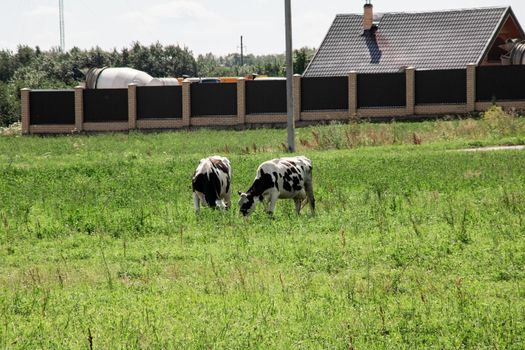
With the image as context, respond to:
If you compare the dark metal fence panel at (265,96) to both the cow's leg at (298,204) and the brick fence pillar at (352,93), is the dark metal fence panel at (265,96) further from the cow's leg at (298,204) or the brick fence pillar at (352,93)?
the cow's leg at (298,204)

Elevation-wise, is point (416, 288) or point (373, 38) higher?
point (373, 38)

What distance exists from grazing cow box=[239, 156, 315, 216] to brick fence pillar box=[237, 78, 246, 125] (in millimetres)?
29799

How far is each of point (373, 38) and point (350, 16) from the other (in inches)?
→ 99.0

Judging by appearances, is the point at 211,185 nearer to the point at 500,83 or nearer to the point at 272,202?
the point at 272,202

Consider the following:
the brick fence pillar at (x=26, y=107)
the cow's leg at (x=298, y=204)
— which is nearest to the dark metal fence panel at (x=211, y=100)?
the brick fence pillar at (x=26, y=107)

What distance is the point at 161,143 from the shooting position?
125 ft

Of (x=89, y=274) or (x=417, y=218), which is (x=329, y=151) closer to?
(x=417, y=218)

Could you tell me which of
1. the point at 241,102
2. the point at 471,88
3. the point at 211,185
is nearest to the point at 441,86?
the point at 471,88

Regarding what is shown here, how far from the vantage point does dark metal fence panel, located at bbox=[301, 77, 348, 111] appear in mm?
47500

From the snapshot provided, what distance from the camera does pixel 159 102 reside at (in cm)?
4950

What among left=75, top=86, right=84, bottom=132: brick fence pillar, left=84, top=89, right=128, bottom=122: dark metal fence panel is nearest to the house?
left=84, top=89, right=128, bottom=122: dark metal fence panel

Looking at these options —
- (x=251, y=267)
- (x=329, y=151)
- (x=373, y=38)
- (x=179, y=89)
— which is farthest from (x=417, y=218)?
(x=373, y=38)

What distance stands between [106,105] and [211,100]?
4872 mm

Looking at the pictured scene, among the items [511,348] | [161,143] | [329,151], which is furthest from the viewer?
[161,143]
